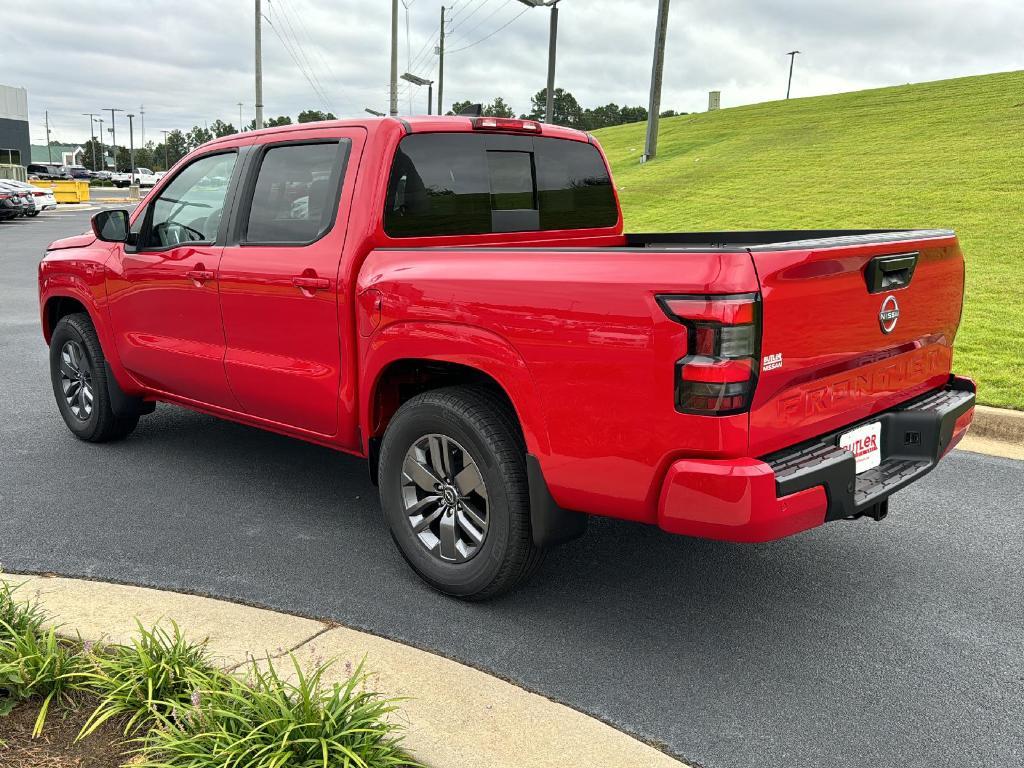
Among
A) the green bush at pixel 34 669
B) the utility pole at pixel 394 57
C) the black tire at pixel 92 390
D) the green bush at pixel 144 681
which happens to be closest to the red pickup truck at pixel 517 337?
the black tire at pixel 92 390

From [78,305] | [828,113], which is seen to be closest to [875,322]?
[78,305]

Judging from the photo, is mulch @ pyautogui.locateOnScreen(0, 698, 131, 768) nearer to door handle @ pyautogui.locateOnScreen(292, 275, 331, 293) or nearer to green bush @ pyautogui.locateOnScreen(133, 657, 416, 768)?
Answer: green bush @ pyautogui.locateOnScreen(133, 657, 416, 768)

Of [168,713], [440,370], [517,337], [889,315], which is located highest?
[889,315]

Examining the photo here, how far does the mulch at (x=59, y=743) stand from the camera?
2504 mm

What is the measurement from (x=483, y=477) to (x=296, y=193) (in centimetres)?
176

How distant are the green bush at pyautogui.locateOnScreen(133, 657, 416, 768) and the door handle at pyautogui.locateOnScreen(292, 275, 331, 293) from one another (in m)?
1.88

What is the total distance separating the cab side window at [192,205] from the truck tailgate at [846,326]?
118 inches

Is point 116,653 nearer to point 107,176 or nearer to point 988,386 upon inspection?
point 988,386

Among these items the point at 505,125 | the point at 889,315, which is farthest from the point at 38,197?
the point at 889,315

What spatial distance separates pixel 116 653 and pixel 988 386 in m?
6.21

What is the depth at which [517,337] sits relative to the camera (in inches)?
129

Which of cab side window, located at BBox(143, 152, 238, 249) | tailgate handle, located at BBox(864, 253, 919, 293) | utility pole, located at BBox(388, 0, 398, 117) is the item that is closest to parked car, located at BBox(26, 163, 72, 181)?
utility pole, located at BBox(388, 0, 398, 117)

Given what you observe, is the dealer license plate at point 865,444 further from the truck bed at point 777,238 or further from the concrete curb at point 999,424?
the concrete curb at point 999,424

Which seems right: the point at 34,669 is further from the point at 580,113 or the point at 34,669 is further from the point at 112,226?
the point at 580,113
